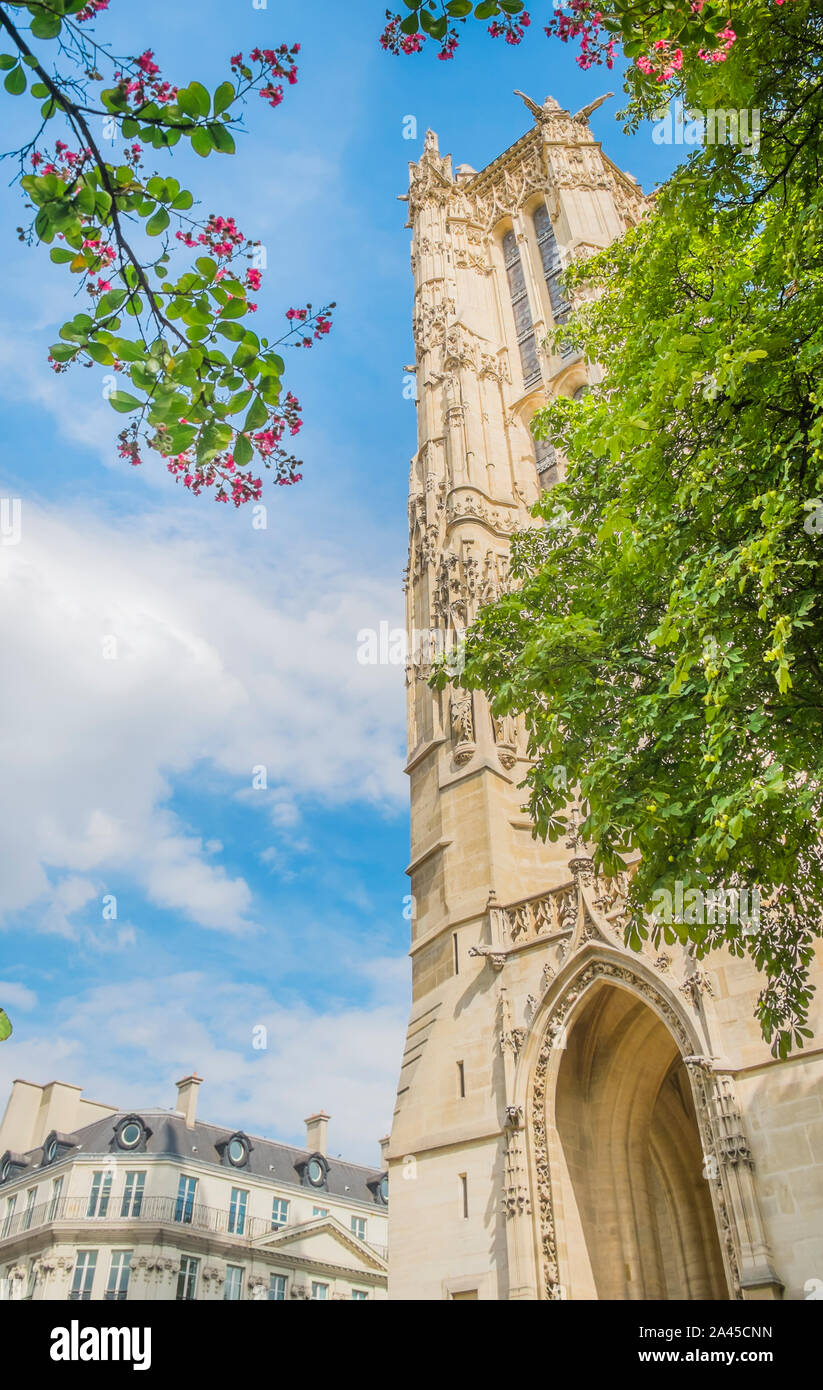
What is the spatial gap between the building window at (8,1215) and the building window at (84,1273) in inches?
217

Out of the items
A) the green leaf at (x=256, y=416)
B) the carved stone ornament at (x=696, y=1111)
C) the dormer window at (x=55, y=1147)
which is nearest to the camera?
the green leaf at (x=256, y=416)

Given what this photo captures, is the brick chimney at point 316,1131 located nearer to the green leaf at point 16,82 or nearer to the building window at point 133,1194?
the building window at point 133,1194

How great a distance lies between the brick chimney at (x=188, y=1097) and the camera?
38566 mm

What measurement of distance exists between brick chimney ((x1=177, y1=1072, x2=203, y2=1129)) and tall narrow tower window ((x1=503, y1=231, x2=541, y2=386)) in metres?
29.9

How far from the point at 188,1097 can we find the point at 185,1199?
4.63 meters

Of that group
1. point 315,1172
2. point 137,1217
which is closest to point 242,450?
point 137,1217

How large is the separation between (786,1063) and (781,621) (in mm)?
7646

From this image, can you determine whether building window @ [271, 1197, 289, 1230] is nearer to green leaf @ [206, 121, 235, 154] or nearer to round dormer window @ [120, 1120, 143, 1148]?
round dormer window @ [120, 1120, 143, 1148]

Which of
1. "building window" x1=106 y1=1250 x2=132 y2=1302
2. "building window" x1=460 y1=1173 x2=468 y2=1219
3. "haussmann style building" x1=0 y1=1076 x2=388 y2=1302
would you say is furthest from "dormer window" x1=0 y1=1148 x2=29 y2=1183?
"building window" x1=460 y1=1173 x2=468 y2=1219

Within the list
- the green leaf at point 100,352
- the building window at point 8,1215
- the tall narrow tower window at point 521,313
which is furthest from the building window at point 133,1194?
the green leaf at point 100,352

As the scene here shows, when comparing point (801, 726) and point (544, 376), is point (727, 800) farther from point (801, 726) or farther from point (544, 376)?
point (544, 376)
